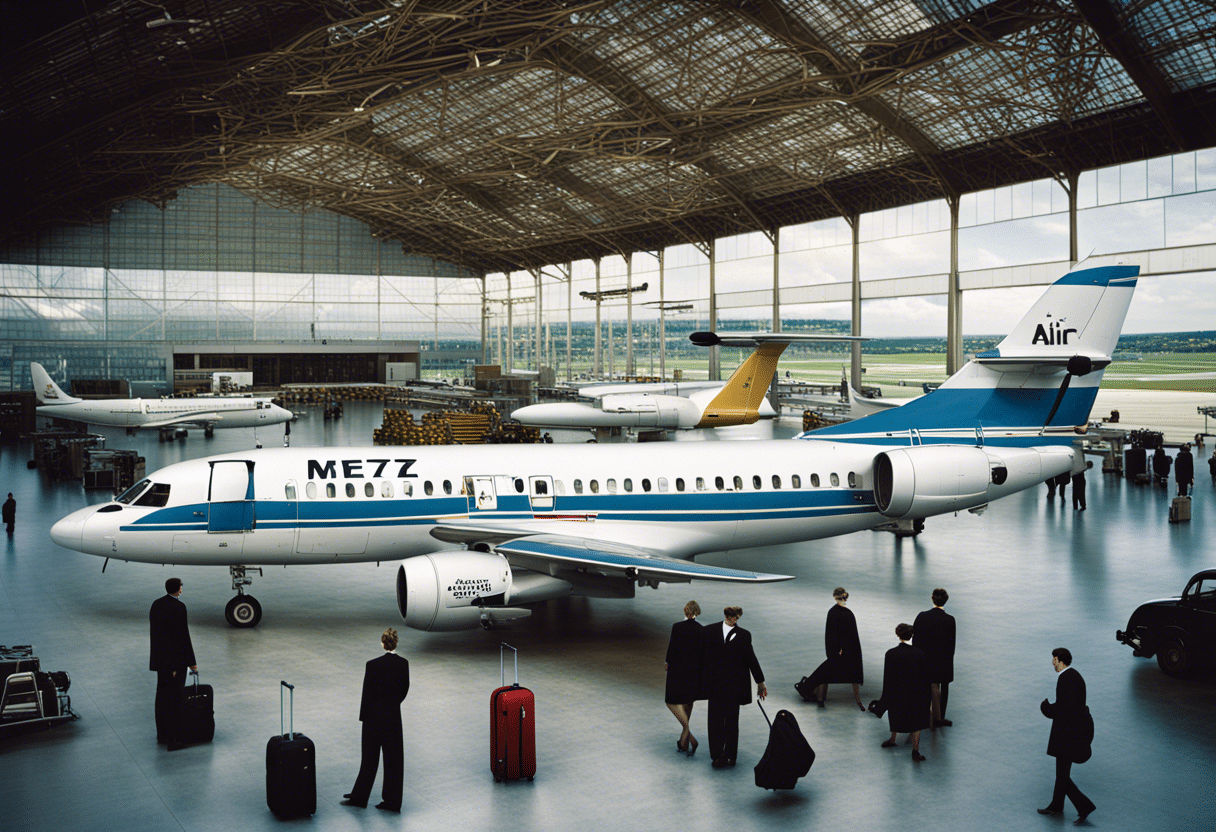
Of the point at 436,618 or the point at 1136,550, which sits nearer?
the point at 436,618

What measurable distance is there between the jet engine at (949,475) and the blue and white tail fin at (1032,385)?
1.23 m

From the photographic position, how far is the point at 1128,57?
38.6 metres

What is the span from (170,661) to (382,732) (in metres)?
3.34

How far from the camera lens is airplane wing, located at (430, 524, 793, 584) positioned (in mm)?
13742

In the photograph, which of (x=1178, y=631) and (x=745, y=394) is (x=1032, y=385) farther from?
(x=745, y=394)

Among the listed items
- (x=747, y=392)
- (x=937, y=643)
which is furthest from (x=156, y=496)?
(x=747, y=392)

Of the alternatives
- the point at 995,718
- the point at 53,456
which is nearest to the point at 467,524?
the point at 995,718

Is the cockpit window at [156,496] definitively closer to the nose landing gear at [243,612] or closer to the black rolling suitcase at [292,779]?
the nose landing gear at [243,612]

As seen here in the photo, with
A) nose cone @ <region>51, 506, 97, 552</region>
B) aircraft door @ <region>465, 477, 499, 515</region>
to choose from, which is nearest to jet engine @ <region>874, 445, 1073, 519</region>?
aircraft door @ <region>465, 477, 499, 515</region>

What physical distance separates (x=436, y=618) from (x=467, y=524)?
3.21 meters

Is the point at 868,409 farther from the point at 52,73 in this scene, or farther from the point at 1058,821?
the point at 52,73

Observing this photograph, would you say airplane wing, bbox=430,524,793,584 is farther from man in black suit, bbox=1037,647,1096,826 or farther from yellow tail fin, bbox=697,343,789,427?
yellow tail fin, bbox=697,343,789,427

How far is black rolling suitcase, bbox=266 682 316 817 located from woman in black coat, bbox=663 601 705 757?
164 inches

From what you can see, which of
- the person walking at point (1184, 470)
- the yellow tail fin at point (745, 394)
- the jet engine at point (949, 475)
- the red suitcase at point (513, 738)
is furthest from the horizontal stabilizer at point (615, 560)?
the person walking at point (1184, 470)
